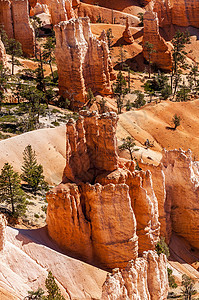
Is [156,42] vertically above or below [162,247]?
above

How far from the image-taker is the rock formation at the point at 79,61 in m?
74.3

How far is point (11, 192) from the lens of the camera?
128 ft

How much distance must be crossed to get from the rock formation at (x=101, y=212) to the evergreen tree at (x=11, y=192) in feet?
23.1

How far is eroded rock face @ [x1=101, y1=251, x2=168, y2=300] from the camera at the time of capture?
77.8ft

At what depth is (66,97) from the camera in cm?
7631

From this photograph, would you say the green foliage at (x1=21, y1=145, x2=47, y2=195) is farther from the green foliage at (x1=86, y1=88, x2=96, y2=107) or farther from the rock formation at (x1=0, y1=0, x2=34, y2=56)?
the rock formation at (x1=0, y1=0, x2=34, y2=56)

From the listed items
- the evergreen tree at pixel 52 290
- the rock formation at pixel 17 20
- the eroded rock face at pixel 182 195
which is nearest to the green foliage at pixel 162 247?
the eroded rock face at pixel 182 195

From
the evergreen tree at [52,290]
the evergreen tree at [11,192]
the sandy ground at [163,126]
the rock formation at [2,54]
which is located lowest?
the sandy ground at [163,126]

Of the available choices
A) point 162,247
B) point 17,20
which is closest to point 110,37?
point 17,20

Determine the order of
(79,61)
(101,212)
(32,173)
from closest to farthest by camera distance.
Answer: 1. (101,212)
2. (32,173)
3. (79,61)

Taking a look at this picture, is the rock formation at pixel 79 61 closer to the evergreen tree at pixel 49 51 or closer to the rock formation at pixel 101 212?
the evergreen tree at pixel 49 51

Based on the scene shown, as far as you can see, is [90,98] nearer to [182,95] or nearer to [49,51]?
[182,95]

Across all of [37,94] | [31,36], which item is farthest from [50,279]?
[31,36]

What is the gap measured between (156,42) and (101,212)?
→ 244 ft
